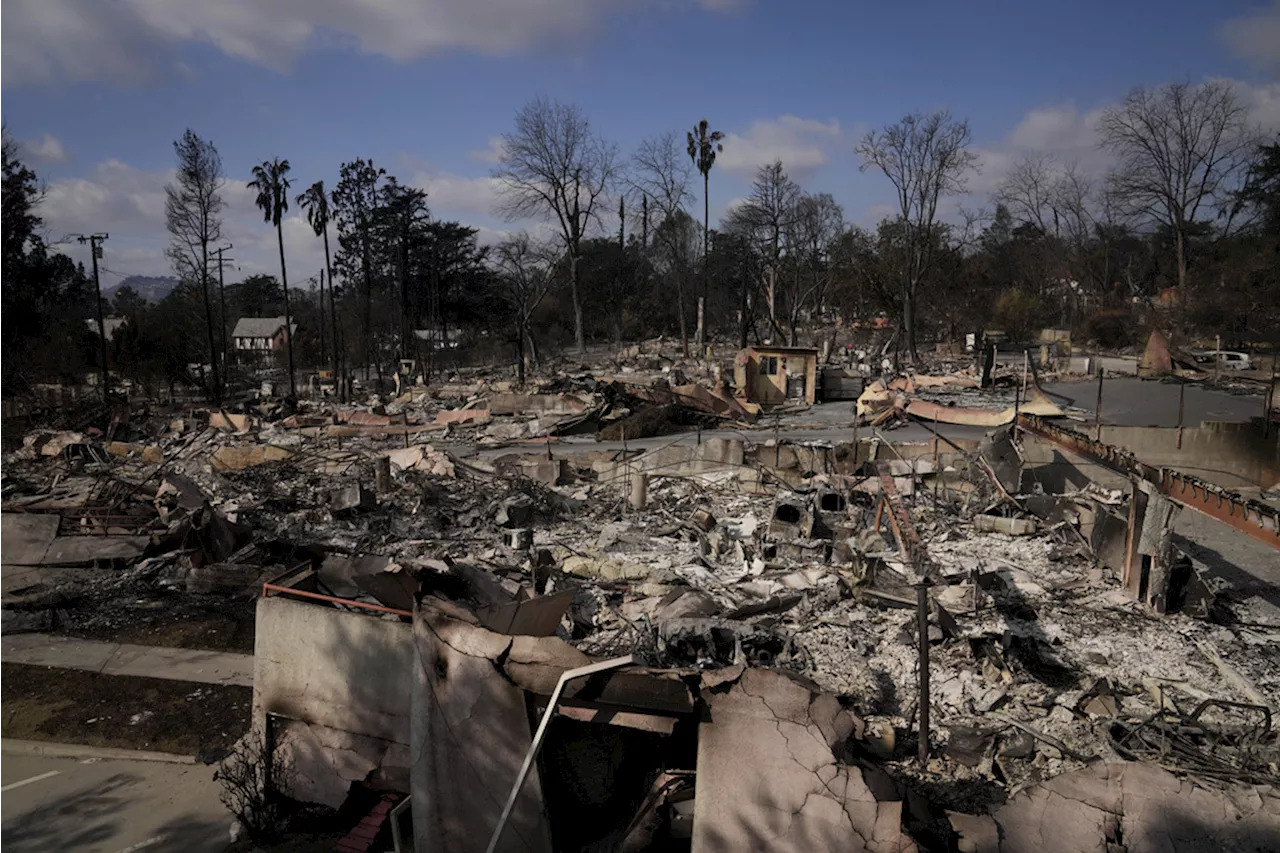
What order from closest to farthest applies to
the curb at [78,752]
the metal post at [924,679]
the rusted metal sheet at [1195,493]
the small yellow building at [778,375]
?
the metal post at [924,679]
the curb at [78,752]
the rusted metal sheet at [1195,493]
the small yellow building at [778,375]

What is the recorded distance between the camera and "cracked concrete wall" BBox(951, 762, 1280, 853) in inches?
159

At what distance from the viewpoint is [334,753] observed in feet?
17.7

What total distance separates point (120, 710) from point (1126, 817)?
7787 millimetres

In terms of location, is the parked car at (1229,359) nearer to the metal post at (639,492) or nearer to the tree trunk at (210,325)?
the metal post at (639,492)

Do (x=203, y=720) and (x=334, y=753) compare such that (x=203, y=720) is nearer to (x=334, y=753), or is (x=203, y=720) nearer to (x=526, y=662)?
(x=334, y=753)

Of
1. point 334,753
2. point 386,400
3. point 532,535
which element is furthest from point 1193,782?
point 386,400

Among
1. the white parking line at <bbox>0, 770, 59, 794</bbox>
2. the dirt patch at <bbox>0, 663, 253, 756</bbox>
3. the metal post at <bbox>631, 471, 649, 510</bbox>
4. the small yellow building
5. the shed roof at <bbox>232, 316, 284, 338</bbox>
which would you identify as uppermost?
the shed roof at <bbox>232, 316, 284, 338</bbox>

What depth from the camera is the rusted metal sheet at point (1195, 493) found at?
9.27 meters

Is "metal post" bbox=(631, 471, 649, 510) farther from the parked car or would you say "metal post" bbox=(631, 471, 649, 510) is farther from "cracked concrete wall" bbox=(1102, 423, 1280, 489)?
the parked car

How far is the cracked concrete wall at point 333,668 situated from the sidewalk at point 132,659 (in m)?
2.64

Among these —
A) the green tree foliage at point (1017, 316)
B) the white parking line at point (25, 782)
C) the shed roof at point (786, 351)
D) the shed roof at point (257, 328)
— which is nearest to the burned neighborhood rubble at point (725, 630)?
the white parking line at point (25, 782)

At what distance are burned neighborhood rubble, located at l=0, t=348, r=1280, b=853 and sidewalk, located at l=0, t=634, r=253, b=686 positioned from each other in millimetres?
518

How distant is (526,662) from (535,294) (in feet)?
130

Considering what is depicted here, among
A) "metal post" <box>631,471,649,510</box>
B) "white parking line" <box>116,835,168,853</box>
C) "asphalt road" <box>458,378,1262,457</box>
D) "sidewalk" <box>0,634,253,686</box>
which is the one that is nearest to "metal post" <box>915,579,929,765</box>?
"white parking line" <box>116,835,168,853</box>
